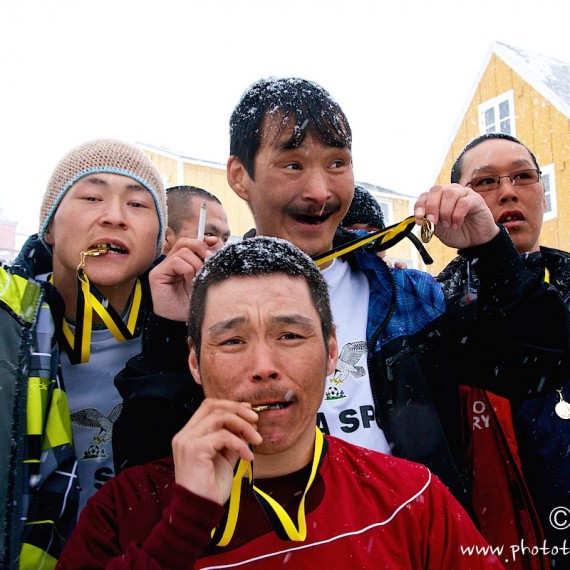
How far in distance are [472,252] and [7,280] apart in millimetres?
1621

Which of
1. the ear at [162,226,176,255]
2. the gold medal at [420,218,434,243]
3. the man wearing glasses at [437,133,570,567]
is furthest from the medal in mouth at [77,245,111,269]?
the ear at [162,226,176,255]

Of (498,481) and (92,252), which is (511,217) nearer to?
(498,481)

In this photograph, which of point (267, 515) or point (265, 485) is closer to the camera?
point (267, 515)

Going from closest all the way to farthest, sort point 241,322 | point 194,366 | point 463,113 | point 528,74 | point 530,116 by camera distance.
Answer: point 241,322, point 194,366, point 530,116, point 528,74, point 463,113

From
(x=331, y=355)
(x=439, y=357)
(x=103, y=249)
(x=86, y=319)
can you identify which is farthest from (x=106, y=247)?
(x=439, y=357)

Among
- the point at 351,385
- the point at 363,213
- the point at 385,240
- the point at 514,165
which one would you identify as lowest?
the point at 351,385

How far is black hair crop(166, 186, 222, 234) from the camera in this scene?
4738 millimetres

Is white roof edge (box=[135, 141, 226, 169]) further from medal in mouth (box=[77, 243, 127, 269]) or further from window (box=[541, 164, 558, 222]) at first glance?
medal in mouth (box=[77, 243, 127, 269])

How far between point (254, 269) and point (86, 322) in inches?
32.1

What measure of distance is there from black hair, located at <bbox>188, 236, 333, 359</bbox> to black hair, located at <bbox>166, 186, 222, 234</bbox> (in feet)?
8.42

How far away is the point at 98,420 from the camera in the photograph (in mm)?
2582

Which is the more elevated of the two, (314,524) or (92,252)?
(92,252)

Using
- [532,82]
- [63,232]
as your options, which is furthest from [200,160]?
[63,232]

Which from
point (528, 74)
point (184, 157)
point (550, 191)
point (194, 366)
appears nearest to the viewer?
point (194, 366)
